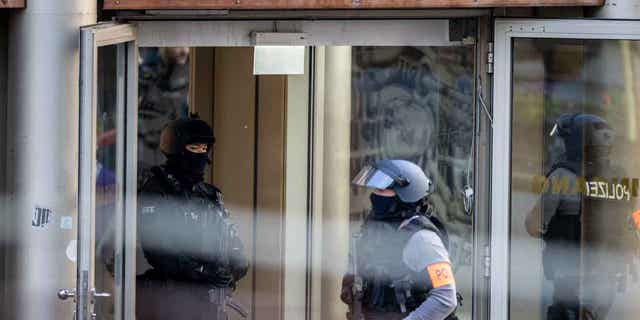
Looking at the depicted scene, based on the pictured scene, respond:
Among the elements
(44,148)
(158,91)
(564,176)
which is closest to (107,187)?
(44,148)

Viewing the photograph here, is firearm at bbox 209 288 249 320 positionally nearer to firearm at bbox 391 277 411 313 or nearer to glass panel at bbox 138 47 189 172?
firearm at bbox 391 277 411 313

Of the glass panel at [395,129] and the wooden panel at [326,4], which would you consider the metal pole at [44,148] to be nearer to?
the wooden panel at [326,4]

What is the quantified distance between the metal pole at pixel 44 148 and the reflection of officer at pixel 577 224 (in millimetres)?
2045

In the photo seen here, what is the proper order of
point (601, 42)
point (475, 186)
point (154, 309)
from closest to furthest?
point (601, 42) < point (475, 186) < point (154, 309)

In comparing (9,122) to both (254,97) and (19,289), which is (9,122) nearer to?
(19,289)

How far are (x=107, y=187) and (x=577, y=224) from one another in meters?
2.11

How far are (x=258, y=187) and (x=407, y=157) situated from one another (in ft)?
3.96

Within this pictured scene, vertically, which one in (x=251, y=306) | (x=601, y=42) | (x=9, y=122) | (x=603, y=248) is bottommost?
(x=251, y=306)

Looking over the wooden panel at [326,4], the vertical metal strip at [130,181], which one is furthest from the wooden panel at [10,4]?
the vertical metal strip at [130,181]

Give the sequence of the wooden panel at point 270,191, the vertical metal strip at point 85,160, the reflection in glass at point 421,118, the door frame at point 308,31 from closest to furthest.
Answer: the vertical metal strip at point 85,160
the door frame at point 308,31
the wooden panel at point 270,191
the reflection in glass at point 421,118

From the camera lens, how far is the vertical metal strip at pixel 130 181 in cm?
566

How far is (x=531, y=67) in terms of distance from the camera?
5.47 m

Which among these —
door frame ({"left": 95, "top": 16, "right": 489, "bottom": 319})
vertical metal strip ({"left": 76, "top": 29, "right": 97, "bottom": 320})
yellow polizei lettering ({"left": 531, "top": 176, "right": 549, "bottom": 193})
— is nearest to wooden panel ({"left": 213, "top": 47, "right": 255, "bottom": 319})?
door frame ({"left": 95, "top": 16, "right": 489, "bottom": 319})

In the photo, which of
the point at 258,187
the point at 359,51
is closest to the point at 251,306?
the point at 258,187
